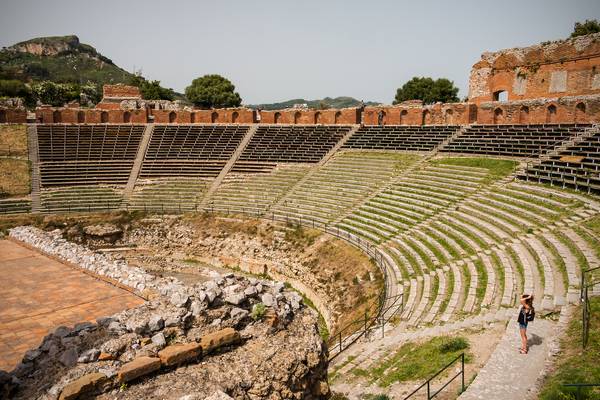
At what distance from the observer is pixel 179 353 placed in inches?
284

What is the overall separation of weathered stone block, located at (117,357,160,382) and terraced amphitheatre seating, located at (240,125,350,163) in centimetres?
2729

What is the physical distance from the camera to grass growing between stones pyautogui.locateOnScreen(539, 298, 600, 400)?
6.27 m

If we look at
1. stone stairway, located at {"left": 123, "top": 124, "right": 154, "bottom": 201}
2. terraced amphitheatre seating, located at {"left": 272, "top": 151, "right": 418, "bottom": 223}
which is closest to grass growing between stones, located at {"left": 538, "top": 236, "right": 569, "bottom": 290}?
terraced amphitheatre seating, located at {"left": 272, "top": 151, "right": 418, "bottom": 223}

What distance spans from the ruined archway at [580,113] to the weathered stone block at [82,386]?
30.8 meters

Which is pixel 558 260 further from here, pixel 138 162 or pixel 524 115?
pixel 138 162

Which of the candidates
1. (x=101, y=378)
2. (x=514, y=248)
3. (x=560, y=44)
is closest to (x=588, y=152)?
Answer: (x=514, y=248)

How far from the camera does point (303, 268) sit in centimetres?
2183

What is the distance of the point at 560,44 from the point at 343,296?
96.6 feet

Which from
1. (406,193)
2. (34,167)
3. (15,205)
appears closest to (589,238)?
(406,193)

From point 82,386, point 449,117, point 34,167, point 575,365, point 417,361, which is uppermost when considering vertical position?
point 449,117

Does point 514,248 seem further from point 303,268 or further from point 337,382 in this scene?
point 303,268

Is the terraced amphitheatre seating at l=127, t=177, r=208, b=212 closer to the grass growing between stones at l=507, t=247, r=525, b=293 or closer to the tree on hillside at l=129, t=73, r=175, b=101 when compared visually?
the grass growing between stones at l=507, t=247, r=525, b=293

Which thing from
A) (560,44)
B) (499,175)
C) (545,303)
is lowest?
(545,303)

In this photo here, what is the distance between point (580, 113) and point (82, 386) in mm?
31365
